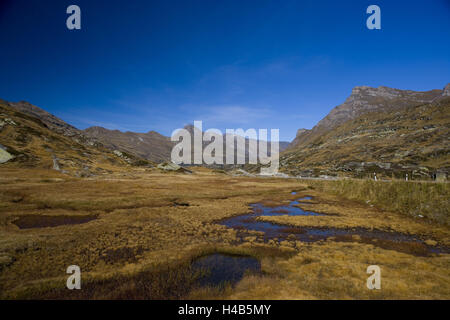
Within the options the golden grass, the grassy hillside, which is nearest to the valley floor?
the golden grass

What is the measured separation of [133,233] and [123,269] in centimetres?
733

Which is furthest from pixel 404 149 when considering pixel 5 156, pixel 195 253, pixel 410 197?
pixel 5 156

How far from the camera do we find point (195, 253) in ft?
49.6

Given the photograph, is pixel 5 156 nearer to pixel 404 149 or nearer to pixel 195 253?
pixel 195 253

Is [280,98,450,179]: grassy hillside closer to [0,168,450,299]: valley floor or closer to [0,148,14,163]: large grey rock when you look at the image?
[0,168,450,299]: valley floor

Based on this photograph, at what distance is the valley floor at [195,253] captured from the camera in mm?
10133

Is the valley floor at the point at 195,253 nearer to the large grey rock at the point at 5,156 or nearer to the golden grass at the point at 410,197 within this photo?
the golden grass at the point at 410,197

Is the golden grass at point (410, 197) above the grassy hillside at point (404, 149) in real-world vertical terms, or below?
below

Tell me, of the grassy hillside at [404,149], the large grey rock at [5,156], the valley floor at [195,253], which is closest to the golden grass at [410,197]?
the valley floor at [195,253]

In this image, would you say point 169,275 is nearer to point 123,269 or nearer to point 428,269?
point 123,269

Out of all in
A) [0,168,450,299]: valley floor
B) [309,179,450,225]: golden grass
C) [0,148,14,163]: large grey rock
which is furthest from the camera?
[0,148,14,163]: large grey rock

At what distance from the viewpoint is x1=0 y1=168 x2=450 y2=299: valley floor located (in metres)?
10.1
